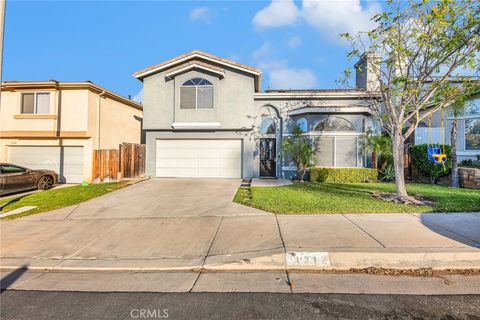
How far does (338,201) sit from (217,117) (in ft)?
28.4

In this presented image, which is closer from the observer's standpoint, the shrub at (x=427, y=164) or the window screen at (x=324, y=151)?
the shrub at (x=427, y=164)

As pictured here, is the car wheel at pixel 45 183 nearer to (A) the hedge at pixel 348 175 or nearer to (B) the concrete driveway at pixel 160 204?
(B) the concrete driveway at pixel 160 204

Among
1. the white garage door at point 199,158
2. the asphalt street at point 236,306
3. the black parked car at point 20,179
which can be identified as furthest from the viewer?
the white garage door at point 199,158

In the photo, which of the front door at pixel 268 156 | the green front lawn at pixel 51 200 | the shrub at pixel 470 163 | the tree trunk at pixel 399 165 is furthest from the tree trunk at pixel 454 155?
the green front lawn at pixel 51 200

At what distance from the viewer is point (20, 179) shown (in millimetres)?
11828

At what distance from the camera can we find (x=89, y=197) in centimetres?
1027

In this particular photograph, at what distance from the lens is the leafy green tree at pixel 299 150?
1378 centimetres

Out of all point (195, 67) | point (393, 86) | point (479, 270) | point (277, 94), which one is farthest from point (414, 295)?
point (195, 67)

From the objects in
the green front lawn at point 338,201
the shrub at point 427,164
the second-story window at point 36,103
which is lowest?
the green front lawn at point 338,201

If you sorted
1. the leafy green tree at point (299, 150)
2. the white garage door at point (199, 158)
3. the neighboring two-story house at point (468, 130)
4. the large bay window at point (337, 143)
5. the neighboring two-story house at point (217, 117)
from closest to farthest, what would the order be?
the leafy green tree at point (299, 150)
the neighboring two-story house at point (468, 130)
the large bay window at point (337, 143)
the neighboring two-story house at point (217, 117)
the white garage door at point (199, 158)

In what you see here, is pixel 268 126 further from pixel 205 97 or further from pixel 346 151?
pixel 346 151

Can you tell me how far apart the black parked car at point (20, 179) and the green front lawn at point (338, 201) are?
9.61m

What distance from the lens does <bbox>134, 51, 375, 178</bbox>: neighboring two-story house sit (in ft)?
49.3

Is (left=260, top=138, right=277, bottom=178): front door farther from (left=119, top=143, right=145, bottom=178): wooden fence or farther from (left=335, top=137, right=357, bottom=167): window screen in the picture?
(left=119, top=143, right=145, bottom=178): wooden fence
